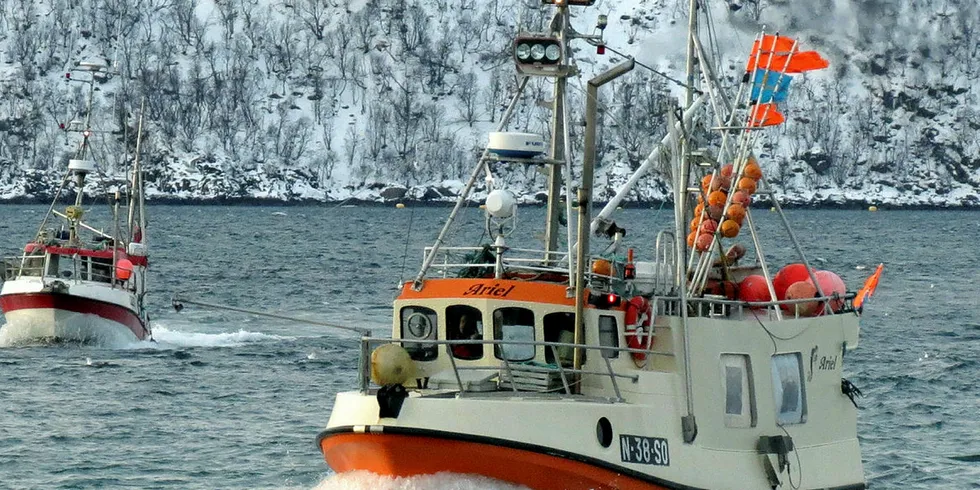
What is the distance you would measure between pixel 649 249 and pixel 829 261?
476 inches

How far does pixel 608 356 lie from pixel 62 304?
96.9ft

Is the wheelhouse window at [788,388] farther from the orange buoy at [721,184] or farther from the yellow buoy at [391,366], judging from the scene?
the yellow buoy at [391,366]

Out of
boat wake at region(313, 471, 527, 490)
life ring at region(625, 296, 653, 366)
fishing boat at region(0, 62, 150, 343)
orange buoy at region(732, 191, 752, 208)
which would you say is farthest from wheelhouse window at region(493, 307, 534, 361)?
fishing boat at region(0, 62, 150, 343)

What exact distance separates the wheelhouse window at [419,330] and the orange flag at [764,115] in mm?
6358

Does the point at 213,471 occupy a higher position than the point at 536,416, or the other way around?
the point at 536,416

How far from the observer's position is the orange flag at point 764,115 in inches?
1150

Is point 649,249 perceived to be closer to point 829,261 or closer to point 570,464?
point 829,261

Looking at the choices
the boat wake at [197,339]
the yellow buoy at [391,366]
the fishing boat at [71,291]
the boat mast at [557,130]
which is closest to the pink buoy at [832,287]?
the boat mast at [557,130]

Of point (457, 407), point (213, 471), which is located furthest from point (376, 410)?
point (213, 471)

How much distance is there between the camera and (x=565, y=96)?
88.5 ft

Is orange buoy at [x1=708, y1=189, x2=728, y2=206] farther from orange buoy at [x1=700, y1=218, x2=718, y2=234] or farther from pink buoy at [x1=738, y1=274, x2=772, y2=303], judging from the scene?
pink buoy at [x1=738, y1=274, x2=772, y2=303]

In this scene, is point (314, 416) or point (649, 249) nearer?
point (314, 416)

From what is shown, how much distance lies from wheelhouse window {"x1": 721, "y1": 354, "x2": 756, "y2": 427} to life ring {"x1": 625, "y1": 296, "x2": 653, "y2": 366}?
128 cm

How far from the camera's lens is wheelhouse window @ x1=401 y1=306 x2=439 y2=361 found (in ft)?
86.2
